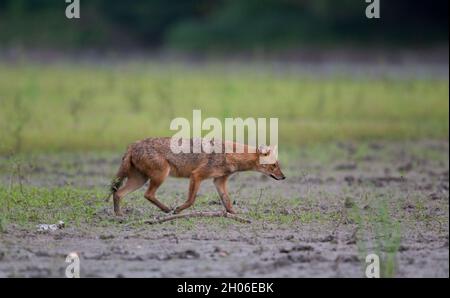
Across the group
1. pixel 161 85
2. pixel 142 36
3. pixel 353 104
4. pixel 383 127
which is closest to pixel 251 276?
pixel 383 127

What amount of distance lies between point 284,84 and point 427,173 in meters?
10.9

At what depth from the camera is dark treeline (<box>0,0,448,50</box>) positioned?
128 ft

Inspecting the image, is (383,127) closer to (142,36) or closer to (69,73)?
(69,73)

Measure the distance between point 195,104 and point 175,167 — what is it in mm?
10602

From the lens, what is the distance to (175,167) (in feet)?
37.6

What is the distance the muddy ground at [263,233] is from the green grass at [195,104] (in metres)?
3.12

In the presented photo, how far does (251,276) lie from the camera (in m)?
8.68

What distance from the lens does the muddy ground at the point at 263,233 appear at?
8.92m

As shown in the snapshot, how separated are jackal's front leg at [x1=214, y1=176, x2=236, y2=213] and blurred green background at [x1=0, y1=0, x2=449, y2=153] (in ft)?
16.3
